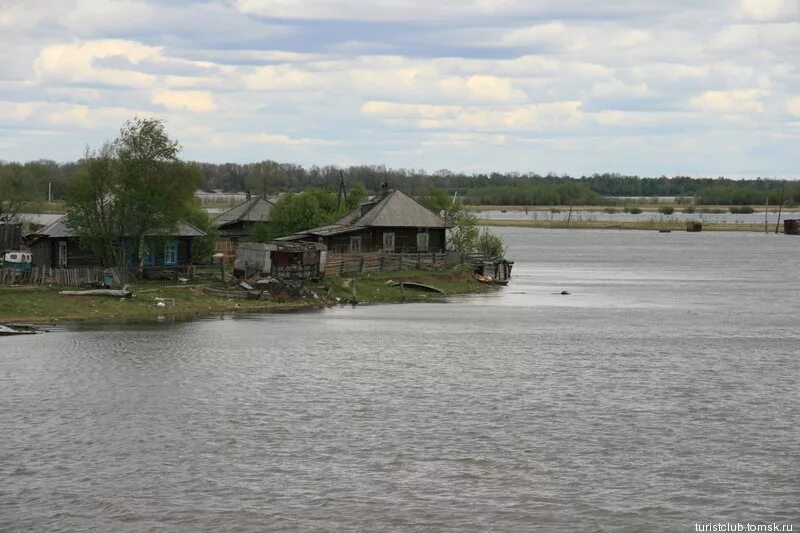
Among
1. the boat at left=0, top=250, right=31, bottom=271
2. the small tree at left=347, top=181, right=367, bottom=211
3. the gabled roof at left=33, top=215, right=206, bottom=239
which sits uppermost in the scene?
the small tree at left=347, top=181, right=367, bottom=211

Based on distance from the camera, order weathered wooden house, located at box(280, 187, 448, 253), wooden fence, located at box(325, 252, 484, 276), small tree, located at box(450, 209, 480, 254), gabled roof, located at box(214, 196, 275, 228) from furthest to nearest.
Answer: gabled roof, located at box(214, 196, 275, 228) < small tree, located at box(450, 209, 480, 254) < weathered wooden house, located at box(280, 187, 448, 253) < wooden fence, located at box(325, 252, 484, 276)

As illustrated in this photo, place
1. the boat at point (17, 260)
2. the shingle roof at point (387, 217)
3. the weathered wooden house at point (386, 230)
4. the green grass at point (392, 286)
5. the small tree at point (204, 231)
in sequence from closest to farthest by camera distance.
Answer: the boat at point (17, 260)
the green grass at point (392, 286)
the small tree at point (204, 231)
the weathered wooden house at point (386, 230)
the shingle roof at point (387, 217)

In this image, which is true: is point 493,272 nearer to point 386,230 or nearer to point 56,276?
point 386,230

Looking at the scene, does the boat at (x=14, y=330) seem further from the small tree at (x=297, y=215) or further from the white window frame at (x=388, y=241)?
the small tree at (x=297, y=215)

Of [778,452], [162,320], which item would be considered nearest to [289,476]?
[778,452]

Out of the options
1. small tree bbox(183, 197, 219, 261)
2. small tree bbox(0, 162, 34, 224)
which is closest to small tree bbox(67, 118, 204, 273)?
small tree bbox(183, 197, 219, 261)

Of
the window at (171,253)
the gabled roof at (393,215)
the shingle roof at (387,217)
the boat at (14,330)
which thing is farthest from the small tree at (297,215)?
the boat at (14,330)

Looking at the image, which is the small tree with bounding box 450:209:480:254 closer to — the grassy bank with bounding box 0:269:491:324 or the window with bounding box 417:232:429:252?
the window with bounding box 417:232:429:252

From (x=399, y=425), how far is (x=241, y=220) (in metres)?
62.8

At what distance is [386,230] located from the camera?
76938 mm

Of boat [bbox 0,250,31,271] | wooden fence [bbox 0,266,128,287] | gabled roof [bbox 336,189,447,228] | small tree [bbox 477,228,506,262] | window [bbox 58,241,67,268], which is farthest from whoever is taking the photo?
small tree [bbox 477,228,506,262]

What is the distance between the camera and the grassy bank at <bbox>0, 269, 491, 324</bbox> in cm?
4966

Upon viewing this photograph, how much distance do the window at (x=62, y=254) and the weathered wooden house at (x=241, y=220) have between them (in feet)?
88.7

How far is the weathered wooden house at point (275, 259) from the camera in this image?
61344 millimetres
